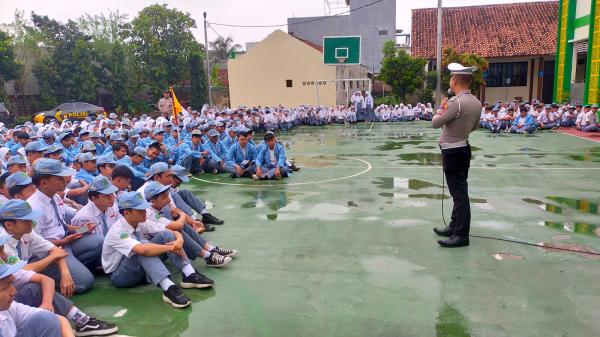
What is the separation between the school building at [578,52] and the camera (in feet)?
59.3

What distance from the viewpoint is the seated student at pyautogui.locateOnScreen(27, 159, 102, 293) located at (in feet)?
13.7

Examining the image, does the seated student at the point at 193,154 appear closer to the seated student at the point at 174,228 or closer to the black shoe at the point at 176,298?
the seated student at the point at 174,228

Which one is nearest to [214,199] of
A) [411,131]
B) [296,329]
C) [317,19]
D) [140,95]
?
[296,329]

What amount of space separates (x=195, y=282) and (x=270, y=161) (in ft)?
17.1

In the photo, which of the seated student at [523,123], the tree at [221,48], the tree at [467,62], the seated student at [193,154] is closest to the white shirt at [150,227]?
the seated student at [193,154]

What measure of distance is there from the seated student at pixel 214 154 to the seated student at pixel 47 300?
21.3 ft

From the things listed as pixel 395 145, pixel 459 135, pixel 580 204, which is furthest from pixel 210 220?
pixel 395 145

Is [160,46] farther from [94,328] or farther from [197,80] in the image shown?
[94,328]

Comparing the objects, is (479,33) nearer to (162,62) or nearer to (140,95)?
(162,62)

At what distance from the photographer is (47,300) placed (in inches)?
125

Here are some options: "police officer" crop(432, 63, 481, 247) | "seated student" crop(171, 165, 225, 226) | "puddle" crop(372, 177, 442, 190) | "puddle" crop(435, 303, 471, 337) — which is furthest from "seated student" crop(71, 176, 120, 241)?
"puddle" crop(372, 177, 442, 190)

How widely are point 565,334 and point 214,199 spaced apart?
5.45 meters

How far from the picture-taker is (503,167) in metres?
9.68

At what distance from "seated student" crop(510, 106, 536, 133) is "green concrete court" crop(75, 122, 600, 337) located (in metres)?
7.97
